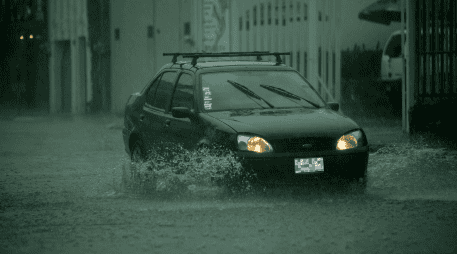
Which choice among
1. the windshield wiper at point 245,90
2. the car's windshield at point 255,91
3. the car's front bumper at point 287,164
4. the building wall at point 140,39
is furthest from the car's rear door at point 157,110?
the building wall at point 140,39

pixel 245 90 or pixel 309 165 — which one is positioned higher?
pixel 245 90

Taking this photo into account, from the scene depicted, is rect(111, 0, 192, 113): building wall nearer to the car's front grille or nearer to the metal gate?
the metal gate

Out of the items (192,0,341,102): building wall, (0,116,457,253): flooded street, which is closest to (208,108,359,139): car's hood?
(0,116,457,253): flooded street

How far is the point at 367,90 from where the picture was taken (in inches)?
868

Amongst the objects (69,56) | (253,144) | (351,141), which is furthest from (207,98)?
(69,56)

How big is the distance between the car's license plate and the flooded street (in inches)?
10.7

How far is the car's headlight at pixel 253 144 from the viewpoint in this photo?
7555 mm

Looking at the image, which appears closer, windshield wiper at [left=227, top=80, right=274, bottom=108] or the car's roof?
windshield wiper at [left=227, top=80, right=274, bottom=108]

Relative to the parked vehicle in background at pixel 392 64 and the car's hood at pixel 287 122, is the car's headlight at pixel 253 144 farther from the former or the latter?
the parked vehicle in background at pixel 392 64

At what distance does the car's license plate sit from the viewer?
7508mm

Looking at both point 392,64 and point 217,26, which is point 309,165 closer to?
point 217,26

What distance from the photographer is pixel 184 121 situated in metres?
8.43

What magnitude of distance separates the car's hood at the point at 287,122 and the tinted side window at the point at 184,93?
510mm

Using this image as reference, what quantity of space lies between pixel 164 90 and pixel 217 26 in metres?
8.89
